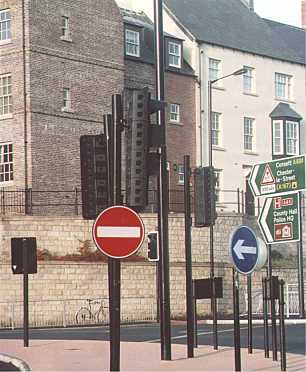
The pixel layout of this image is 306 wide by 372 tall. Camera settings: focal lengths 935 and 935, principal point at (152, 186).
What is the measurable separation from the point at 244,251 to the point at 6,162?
3027 centimetres

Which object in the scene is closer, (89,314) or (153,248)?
(153,248)

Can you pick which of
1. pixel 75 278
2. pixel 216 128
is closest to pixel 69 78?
pixel 75 278

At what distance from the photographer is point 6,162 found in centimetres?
4334

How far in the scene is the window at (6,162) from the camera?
4303 centimetres

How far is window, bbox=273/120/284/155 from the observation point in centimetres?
5662

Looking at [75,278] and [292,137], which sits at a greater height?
[292,137]

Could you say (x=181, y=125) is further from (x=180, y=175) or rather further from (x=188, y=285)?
(x=188, y=285)

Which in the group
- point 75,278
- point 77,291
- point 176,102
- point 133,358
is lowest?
point 77,291

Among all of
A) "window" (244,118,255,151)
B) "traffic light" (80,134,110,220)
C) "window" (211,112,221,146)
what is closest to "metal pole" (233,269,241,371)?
"traffic light" (80,134,110,220)

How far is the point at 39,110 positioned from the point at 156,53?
2612 centimetres

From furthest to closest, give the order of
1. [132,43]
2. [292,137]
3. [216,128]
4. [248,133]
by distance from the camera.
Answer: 1. [292,137]
2. [248,133]
3. [216,128]
4. [132,43]

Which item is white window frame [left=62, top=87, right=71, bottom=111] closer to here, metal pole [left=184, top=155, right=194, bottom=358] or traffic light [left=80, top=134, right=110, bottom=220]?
metal pole [left=184, top=155, right=194, bottom=358]

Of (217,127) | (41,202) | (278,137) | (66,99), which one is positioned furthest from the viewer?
(278,137)

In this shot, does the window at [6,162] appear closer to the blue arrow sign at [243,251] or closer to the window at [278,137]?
the window at [278,137]
